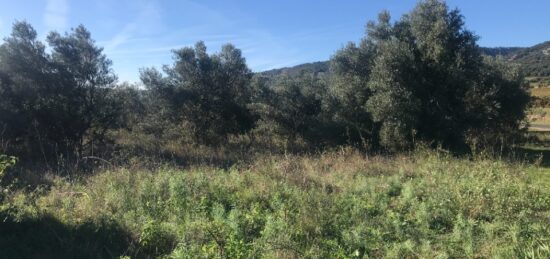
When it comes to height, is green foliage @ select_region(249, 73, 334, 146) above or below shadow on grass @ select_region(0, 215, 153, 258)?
above

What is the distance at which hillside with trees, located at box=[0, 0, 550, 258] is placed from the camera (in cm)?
558

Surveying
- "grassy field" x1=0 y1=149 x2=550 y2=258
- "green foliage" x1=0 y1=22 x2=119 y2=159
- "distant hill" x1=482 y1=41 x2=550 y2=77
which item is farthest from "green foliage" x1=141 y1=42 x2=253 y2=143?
"distant hill" x1=482 y1=41 x2=550 y2=77

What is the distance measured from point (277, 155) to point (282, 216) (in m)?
5.72

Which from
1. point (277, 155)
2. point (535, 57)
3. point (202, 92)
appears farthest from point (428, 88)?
point (535, 57)

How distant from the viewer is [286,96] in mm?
17703

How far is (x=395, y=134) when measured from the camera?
45.9 feet

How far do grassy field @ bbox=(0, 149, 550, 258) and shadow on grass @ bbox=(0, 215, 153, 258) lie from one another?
2 cm

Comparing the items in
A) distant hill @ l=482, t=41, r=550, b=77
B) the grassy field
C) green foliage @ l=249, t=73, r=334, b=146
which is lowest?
the grassy field

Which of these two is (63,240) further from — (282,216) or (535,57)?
(535,57)

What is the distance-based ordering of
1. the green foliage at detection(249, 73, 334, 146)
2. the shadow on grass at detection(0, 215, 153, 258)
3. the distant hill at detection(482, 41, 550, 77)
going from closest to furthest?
the shadow on grass at detection(0, 215, 153, 258) < the green foliage at detection(249, 73, 334, 146) < the distant hill at detection(482, 41, 550, 77)

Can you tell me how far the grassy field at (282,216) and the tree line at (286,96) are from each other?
15.7ft

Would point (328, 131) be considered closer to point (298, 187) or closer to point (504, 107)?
point (504, 107)

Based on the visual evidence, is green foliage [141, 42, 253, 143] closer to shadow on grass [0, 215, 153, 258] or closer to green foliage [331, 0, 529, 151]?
green foliage [331, 0, 529, 151]

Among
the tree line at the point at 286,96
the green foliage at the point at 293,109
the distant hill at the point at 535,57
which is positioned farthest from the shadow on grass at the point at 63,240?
the distant hill at the point at 535,57
